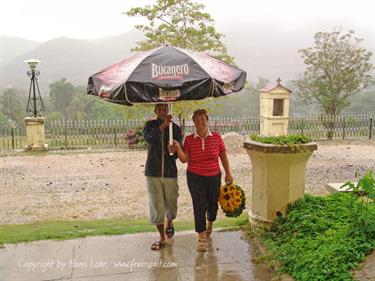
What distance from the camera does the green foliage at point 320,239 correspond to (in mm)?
3328

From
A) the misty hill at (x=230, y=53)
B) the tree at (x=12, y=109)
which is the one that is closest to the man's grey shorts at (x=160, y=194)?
the tree at (x=12, y=109)

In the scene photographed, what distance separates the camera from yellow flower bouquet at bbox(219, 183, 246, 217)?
443 centimetres

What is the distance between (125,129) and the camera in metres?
18.8

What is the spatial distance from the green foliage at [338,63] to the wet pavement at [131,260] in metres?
16.3

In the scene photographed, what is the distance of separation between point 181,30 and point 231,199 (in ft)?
39.0

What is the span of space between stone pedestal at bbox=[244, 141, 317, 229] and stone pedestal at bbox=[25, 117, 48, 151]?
12.4 m

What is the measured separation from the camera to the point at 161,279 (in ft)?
12.3

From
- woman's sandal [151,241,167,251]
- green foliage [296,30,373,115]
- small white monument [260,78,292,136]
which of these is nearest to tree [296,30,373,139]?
green foliage [296,30,373,115]

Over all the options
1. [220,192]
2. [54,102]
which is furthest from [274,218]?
[54,102]

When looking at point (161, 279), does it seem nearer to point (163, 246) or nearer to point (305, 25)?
point (163, 246)

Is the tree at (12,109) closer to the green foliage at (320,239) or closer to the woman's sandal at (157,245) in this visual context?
the woman's sandal at (157,245)

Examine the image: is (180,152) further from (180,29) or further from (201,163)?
(180,29)

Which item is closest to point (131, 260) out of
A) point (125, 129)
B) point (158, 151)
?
point (158, 151)

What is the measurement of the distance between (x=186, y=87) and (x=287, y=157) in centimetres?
138
